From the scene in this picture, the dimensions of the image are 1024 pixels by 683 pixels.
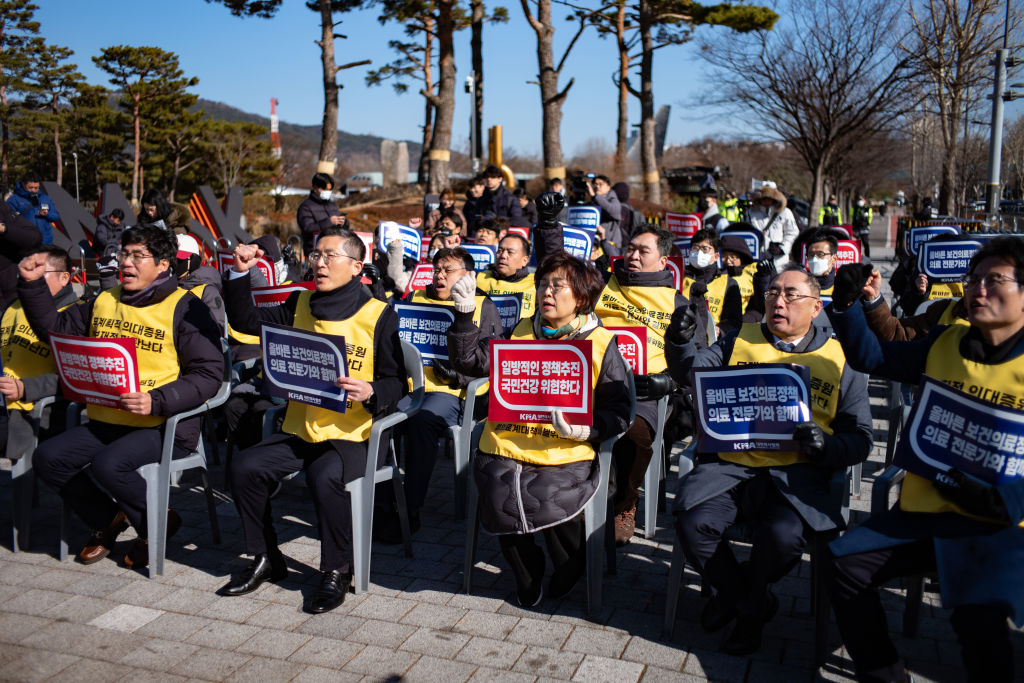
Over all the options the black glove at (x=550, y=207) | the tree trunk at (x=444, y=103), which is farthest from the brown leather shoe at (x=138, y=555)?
the tree trunk at (x=444, y=103)

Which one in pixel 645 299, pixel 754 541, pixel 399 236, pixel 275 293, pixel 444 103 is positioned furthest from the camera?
pixel 444 103

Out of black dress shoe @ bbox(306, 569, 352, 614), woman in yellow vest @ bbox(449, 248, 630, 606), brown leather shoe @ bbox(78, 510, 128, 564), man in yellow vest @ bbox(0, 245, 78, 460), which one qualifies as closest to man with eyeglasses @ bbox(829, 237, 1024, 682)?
woman in yellow vest @ bbox(449, 248, 630, 606)

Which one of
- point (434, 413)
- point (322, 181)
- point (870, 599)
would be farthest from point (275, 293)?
point (870, 599)

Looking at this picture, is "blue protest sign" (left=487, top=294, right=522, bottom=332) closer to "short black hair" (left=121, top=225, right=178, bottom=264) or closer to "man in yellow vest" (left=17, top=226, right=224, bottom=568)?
"man in yellow vest" (left=17, top=226, right=224, bottom=568)

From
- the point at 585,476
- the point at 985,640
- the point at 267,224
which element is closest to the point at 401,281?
the point at 585,476

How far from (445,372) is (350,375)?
1096 mm

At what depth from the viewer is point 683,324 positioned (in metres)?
3.85

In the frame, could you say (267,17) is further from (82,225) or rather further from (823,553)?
(823,553)

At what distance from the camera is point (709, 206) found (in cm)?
1145

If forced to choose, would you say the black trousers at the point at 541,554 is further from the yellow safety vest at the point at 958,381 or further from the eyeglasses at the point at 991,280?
the eyeglasses at the point at 991,280

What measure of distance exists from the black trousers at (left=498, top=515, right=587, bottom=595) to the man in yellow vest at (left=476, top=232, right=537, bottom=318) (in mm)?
2635

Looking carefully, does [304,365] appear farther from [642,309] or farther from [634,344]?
[642,309]

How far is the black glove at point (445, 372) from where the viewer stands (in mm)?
5422

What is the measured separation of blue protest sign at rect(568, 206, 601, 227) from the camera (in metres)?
9.92
